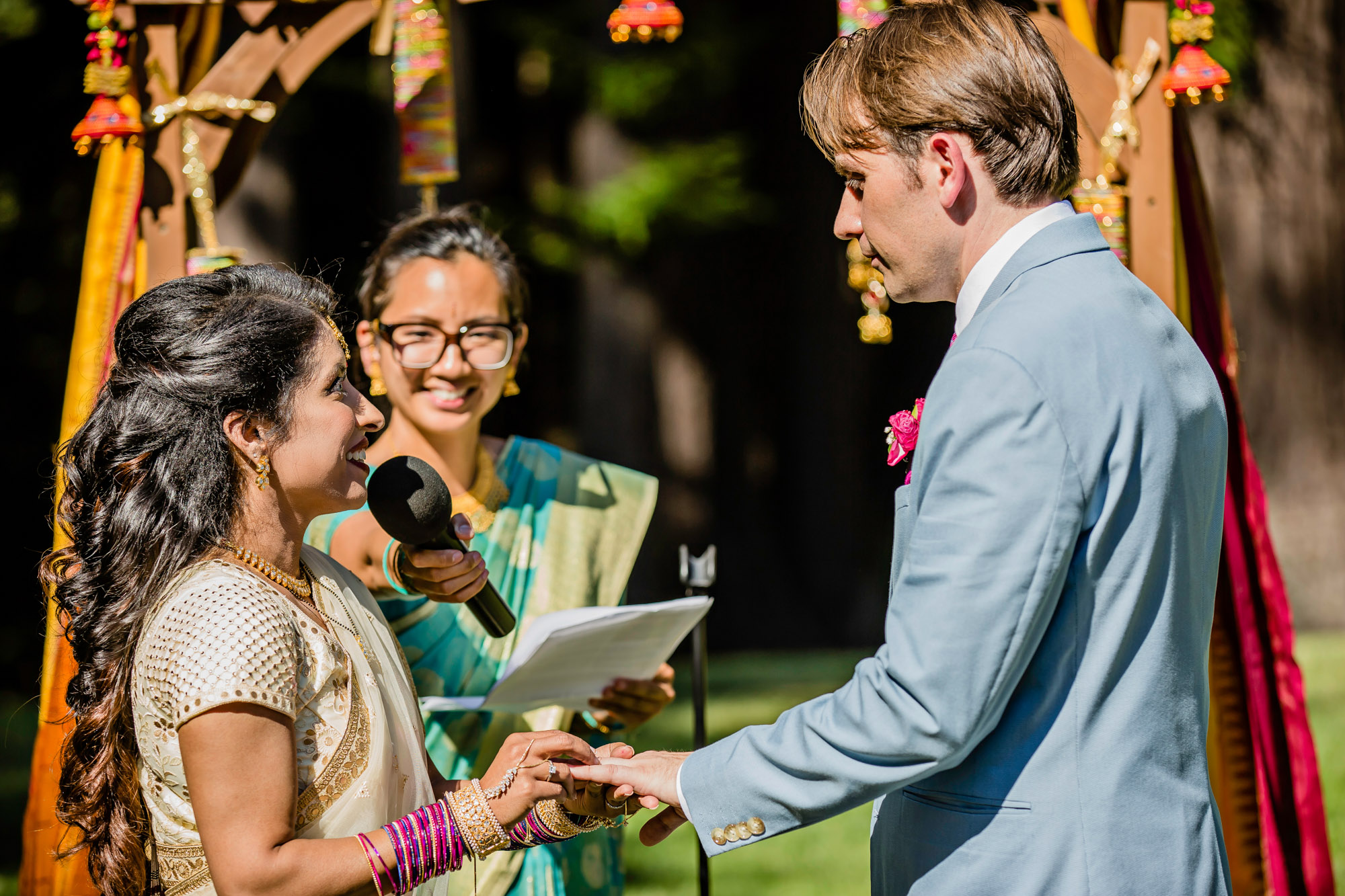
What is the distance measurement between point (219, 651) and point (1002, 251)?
1126mm

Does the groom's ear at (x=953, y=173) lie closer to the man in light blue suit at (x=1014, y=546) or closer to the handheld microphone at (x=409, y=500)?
the man in light blue suit at (x=1014, y=546)

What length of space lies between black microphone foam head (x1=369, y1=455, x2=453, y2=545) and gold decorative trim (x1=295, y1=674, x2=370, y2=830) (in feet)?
1.20

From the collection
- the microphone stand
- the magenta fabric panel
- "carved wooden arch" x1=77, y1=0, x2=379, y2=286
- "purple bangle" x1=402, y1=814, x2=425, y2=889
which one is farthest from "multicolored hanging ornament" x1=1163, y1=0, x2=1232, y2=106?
"purple bangle" x1=402, y1=814, x2=425, y2=889

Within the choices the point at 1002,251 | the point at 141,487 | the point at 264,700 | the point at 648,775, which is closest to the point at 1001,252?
the point at 1002,251

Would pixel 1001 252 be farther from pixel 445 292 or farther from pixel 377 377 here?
pixel 377 377

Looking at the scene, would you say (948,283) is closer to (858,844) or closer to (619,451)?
(858,844)

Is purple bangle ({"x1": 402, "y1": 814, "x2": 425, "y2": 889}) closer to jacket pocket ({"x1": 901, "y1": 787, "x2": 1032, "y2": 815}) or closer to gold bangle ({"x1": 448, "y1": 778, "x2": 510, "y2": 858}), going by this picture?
gold bangle ({"x1": 448, "y1": 778, "x2": 510, "y2": 858})

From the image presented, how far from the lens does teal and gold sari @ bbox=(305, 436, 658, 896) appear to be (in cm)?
269

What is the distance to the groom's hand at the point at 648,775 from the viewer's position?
70.0 inches

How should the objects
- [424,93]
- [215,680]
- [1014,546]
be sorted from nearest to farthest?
[1014,546], [215,680], [424,93]

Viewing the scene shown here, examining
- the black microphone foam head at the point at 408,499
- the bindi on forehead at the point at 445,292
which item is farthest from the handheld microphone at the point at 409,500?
the bindi on forehead at the point at 445,292

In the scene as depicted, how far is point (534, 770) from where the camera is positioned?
1810 millimetres

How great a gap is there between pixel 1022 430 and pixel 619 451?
6.39m

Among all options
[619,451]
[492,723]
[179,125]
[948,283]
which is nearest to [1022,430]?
[948,283]
